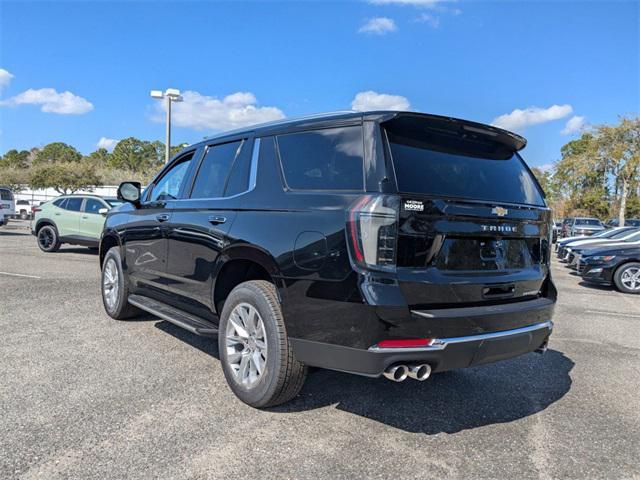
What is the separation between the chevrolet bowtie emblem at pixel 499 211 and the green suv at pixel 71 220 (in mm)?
11358

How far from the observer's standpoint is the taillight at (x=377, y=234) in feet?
8.76

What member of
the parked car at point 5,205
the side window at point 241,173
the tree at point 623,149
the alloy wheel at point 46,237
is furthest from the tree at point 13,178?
the side window at point 241,173

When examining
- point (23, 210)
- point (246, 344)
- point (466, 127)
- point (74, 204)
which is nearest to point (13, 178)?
point (23, 210)

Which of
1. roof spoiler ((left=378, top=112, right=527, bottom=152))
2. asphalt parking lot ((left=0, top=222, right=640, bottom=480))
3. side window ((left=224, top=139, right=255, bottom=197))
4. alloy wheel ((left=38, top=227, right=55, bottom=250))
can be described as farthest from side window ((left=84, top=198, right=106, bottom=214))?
roof spoiler ((left=378, top=112, right=527, bottom=152))

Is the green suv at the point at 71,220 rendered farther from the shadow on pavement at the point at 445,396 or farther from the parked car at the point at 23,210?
the parked car at the point at 23,210

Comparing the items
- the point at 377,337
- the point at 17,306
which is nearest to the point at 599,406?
the point at 377,337

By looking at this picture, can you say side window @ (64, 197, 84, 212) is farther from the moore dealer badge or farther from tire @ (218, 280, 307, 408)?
the moore dealer badge

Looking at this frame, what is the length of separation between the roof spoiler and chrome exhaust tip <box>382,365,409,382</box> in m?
1.42

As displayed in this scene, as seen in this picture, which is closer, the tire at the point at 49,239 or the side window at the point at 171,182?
the side window at the point at 171,182

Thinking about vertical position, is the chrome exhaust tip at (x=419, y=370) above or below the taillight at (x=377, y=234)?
below

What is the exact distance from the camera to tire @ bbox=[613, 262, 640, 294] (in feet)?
33.8

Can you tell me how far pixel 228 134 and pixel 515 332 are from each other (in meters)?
2.72

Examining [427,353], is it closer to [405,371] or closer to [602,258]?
[405,371]

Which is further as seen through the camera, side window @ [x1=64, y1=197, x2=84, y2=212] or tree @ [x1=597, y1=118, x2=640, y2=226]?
tree @ [x1=597, y1=118, x2=640, y2=226]
